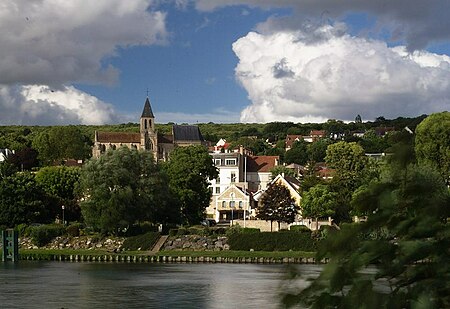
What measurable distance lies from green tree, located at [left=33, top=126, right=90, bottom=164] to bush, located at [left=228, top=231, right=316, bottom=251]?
70.9 m

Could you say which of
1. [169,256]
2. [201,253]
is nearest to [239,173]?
[201,253]

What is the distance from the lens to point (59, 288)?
36.7 m

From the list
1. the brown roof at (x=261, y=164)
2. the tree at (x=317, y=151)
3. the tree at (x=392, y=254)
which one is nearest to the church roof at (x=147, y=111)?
the tree at (x=317, y=151)

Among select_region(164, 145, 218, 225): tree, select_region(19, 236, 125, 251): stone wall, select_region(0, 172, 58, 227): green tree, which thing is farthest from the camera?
select_region(164, 145, 218, 225): tree

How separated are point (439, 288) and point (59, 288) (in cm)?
3253

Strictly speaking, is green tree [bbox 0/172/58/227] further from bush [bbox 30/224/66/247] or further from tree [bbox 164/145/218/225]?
tree [bbox 164/145/218/225]

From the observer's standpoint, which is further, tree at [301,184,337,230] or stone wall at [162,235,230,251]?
tree at [301,184,337,230]

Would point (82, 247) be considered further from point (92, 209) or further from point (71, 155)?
point (71, 155)

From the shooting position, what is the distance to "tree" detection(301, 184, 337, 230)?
6538 cm

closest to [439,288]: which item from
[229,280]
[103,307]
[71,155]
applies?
[103,307]

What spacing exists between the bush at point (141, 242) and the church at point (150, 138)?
72.6 m

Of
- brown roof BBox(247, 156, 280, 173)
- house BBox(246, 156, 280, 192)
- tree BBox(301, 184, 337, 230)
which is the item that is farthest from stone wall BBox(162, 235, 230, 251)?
brown roof BBox(247, 156, 280, 173)

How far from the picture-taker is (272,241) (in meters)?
61.8

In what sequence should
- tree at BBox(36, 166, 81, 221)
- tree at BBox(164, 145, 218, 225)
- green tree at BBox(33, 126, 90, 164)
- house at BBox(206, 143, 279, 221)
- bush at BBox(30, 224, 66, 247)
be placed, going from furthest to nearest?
1. green tree at BBox(33, 126, 90, 164)
2. house at BBox(206, 143, 279, 221)
3. tree at BBox(36, 166, 81, 221)
4. tree at BBox(164, 145, 218, 225)
5. bush at BBox(30, 224, 66, 247)
